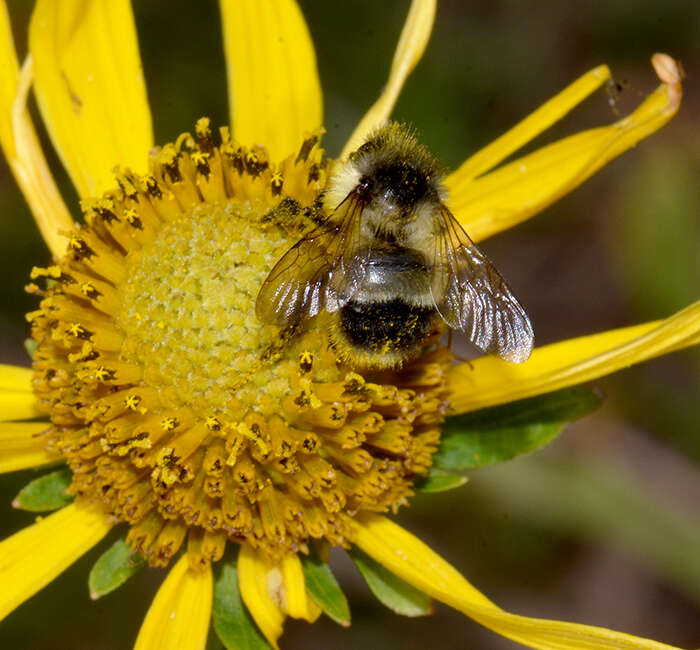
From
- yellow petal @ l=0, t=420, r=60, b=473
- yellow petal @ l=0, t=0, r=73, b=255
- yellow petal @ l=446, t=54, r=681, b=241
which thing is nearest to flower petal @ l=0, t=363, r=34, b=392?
yellow petal @ l=0, t=420, r=60, b=473

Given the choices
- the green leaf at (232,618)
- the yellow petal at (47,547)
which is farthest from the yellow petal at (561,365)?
the yellow petal at (47,547)

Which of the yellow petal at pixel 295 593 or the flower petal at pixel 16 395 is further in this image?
the flower petal at pixel 16 395

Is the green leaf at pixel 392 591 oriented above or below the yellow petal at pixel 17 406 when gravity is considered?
above

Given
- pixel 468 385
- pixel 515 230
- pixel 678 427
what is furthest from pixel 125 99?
pixel 678 427

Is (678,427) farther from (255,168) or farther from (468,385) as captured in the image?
(255,168)

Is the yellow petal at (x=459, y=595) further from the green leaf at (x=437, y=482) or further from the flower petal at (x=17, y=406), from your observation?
the flower petal at (x=17, y=406)

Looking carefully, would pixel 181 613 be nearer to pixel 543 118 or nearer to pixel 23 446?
pixel 23 446

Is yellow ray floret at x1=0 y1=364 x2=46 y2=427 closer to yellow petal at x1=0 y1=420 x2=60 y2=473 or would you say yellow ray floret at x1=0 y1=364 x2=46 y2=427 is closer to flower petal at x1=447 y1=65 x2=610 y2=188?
yellow petal at x1=0 y1=420 x2=60 y2=473
